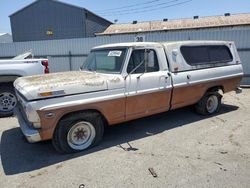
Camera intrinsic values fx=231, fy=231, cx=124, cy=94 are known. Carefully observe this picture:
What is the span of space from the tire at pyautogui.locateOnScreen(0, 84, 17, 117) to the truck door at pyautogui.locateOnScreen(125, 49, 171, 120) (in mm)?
3840

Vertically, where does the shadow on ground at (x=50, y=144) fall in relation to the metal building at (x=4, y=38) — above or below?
below

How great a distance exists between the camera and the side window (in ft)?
14.9

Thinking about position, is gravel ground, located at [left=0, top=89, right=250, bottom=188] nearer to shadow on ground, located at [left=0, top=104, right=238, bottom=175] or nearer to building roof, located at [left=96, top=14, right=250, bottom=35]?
shadow on ground, located at [left=0, top=104, right=238, bottom=175]

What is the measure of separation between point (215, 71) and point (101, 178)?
409cm

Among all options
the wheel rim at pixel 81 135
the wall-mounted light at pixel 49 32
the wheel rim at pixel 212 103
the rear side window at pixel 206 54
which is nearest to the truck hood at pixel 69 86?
the wheel rim at pixel 81 135

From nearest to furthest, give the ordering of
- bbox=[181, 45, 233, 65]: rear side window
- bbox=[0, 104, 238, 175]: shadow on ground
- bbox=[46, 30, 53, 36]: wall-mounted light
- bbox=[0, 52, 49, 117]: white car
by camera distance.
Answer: bbox=[0, 104, 238, 175]: shadow on ground → bbox=[181, 45, 233, 65]: rear side window → bbox=[0, 52, 49, 117]: white car → bbox=[46, 30, 53, 36]: wall-mounted light

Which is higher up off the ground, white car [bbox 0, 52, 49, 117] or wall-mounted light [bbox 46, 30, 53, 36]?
wall-mounted light [bbox 46, 30, 53, 36]

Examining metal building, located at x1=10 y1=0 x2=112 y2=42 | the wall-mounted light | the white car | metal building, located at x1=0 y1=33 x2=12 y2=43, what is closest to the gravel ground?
the white car

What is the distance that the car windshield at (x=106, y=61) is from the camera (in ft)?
14.9

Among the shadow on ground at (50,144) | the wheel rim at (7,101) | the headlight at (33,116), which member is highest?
the headlight at (33,116)

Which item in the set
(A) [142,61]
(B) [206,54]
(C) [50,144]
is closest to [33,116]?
(C) [50,144]

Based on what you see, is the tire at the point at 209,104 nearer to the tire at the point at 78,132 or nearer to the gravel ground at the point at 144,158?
the gravel ground at the point at 144,158

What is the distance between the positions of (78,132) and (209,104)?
3.77 metres

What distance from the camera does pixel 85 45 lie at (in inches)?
491
